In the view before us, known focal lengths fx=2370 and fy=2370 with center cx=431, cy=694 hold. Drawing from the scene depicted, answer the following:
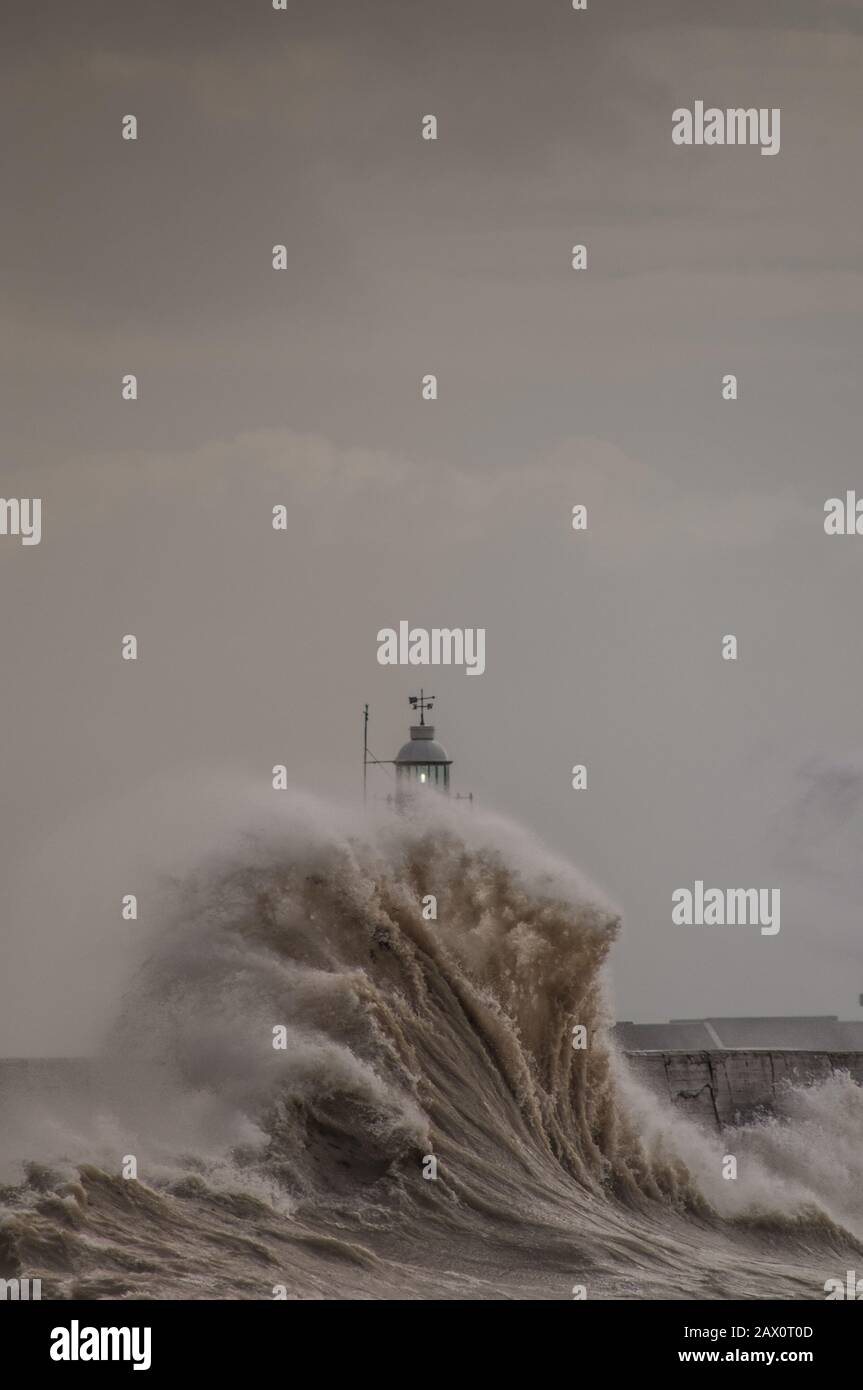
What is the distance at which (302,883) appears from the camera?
29.3 metres

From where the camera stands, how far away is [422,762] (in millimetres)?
38750

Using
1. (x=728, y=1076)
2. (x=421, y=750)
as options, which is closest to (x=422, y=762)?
(x=421, y=750)

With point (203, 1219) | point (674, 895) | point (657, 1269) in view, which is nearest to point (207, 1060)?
point (203, 1219)

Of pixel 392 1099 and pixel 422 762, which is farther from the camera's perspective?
pixel 422 762

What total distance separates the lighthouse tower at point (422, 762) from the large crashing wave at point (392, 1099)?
625 cm

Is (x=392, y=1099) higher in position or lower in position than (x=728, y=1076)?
lower

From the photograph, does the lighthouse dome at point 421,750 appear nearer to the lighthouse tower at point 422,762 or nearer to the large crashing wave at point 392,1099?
the lighthouse tower at point 422,762

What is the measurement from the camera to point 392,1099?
27234 millimetres

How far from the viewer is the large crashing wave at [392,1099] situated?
81.2ft

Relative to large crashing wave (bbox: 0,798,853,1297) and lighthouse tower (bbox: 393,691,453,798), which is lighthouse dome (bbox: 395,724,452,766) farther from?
large crashing wave (bbox: 0,798,853,1297)

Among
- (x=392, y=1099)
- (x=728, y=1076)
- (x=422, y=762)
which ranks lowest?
(x=392, y=1099)

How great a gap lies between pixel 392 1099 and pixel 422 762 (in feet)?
39.5

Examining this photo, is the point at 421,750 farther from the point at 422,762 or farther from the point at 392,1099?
the point at 392,1099
